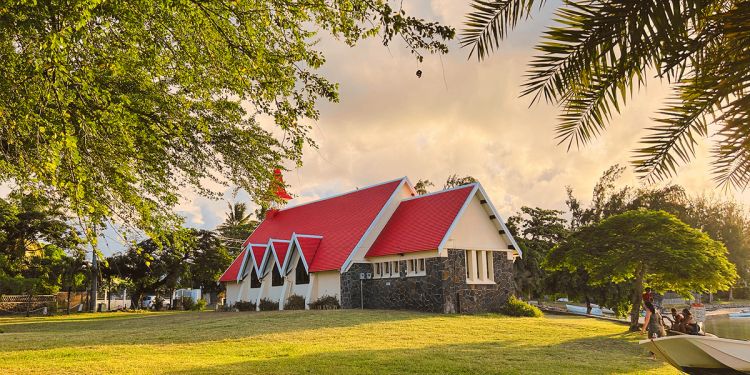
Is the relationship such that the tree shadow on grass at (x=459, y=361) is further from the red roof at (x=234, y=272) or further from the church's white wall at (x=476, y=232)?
the red roof at (x=234, y=272)

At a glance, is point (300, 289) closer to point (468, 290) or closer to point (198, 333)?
point (468, 290)

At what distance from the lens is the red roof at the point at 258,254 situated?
3164 centimetres

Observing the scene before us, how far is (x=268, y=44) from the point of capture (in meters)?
8.55

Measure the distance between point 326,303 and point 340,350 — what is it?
1467cm

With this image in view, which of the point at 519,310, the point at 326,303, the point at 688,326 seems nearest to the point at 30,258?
the point at 326,303

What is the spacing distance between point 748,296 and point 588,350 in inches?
2544

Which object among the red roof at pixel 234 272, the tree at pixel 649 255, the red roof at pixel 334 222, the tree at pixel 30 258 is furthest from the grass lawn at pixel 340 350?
the tree at pixel 30 258

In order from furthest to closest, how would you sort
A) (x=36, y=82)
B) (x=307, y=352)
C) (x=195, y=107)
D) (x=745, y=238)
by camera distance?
(x=745, y=238), (x=307, y=352), (x=195, y=107), (x=36, y=82)

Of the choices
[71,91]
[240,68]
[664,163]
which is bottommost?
[664,163]

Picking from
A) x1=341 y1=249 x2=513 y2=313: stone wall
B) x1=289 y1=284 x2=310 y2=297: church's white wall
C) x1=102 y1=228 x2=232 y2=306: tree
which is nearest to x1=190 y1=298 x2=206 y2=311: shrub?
x1=102 y1=228 x2=232 y2=306: tree

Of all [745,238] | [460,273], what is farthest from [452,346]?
[745,238]

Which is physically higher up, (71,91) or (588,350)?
(71,91)

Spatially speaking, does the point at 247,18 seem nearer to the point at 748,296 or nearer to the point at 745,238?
the point at 745,238

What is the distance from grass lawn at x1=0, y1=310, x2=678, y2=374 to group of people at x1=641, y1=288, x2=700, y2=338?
669mm
